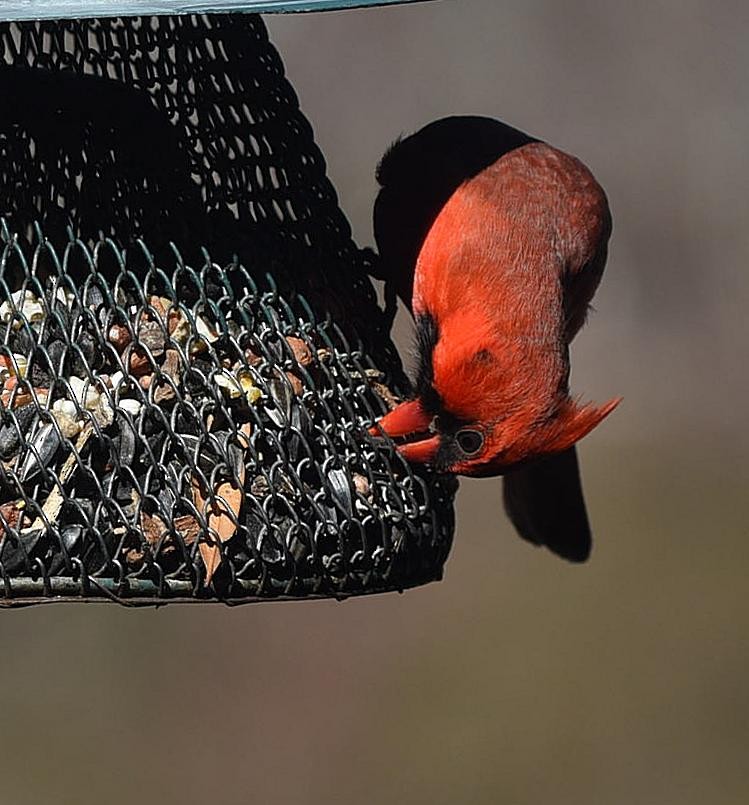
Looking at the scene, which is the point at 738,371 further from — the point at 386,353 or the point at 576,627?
the point at 386,353

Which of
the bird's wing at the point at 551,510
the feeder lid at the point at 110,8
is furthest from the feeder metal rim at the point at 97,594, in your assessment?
the bird's wing at the point at 551,510

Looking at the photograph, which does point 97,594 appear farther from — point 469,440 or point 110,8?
point 110,8

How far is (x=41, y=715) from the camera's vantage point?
911 centimetres

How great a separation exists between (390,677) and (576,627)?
3.77ft

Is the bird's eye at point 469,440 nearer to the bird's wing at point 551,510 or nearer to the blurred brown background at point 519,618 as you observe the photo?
the bird's wing at point 551,510

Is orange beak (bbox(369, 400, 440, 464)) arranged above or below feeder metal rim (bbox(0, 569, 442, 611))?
above

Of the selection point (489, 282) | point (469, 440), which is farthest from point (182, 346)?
A: point (489, 282)

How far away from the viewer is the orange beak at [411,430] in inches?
167

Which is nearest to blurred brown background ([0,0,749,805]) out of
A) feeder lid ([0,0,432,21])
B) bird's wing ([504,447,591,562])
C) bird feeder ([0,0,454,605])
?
bird's wing ([504,447,591,562])

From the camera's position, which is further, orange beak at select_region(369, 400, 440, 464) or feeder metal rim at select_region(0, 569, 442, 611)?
orange beak at select_region(369, 400, 440, 464)

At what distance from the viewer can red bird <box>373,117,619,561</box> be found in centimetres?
428

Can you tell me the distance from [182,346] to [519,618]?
6.29m

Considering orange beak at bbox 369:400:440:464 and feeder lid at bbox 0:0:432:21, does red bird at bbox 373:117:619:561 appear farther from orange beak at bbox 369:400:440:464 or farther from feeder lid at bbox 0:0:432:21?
feeder lid at bbox 0:0:432:21

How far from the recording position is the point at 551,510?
19.7ft
